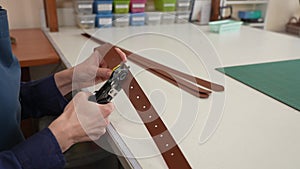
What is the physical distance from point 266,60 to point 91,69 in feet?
2.21

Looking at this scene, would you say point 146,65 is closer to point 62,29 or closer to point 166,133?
point 166,133

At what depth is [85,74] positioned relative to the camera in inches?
29.8

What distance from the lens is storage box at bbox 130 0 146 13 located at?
1.59 m

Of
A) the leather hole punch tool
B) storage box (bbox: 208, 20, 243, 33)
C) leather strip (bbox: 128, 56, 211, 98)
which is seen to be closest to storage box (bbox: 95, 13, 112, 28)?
storage box (bbox: 208, 20, 243, 33)

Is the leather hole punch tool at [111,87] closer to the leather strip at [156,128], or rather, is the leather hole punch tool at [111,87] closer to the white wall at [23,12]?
the leather strip at [156,128]

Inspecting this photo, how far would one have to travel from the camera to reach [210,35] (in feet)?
4.90

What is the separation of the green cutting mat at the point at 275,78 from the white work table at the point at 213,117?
0.10ft

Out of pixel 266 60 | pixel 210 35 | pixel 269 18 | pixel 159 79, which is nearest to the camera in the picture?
pixel 159 79

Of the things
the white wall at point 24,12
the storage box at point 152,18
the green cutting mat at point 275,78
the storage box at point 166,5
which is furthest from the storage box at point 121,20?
the green cutting mat at point 275,78

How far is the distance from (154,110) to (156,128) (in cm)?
4

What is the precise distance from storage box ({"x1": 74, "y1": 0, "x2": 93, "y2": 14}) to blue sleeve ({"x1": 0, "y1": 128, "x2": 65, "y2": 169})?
112 centimetres

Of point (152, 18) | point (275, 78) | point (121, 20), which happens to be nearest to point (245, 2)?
point (152, 18)

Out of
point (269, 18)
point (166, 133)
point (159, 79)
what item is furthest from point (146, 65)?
point (269, 18)

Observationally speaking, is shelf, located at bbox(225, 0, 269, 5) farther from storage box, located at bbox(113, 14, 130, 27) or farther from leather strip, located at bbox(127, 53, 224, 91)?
leather strip, located at bbox(127, 53, 224, 91)
